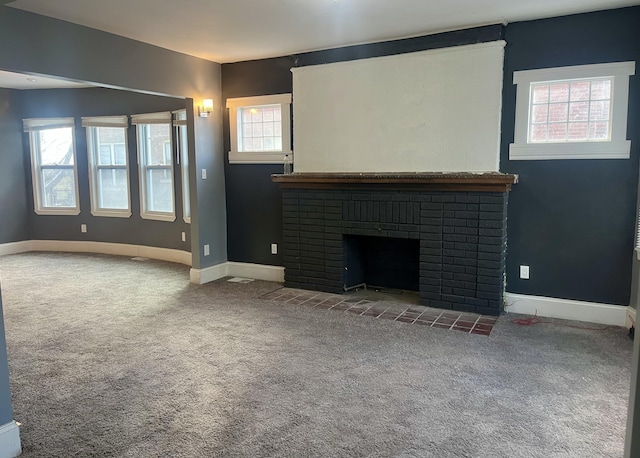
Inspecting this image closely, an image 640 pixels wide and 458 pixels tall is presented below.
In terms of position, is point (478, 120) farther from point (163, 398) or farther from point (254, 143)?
point (163, 398)

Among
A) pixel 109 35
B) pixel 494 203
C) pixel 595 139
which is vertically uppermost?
pixel 109 35

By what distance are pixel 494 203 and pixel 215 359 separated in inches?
103

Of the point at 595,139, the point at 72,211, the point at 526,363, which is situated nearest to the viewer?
the point at 526,363

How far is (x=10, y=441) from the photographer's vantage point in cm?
216

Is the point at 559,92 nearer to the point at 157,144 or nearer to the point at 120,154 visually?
the point at 157,144

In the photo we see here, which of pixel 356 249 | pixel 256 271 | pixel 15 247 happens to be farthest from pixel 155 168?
pixel 356 249

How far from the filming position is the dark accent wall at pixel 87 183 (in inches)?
263

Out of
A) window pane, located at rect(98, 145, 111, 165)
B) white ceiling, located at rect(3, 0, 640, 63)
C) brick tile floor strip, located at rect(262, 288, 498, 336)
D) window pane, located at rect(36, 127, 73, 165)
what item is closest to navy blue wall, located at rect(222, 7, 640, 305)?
white ceiling, located at rect(3, 0, 640, 63)

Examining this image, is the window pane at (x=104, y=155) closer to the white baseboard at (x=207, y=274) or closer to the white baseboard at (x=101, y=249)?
the white baseboard at (x=101, y=249)

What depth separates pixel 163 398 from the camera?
2.73 metres

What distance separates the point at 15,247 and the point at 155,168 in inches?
110

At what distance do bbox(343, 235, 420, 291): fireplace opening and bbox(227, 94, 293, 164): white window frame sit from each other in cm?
124

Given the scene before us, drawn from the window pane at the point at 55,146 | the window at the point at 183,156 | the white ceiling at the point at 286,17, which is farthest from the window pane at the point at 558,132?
the window pane at the point at 55,146

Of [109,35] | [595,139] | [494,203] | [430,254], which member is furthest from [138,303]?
[595,139]
